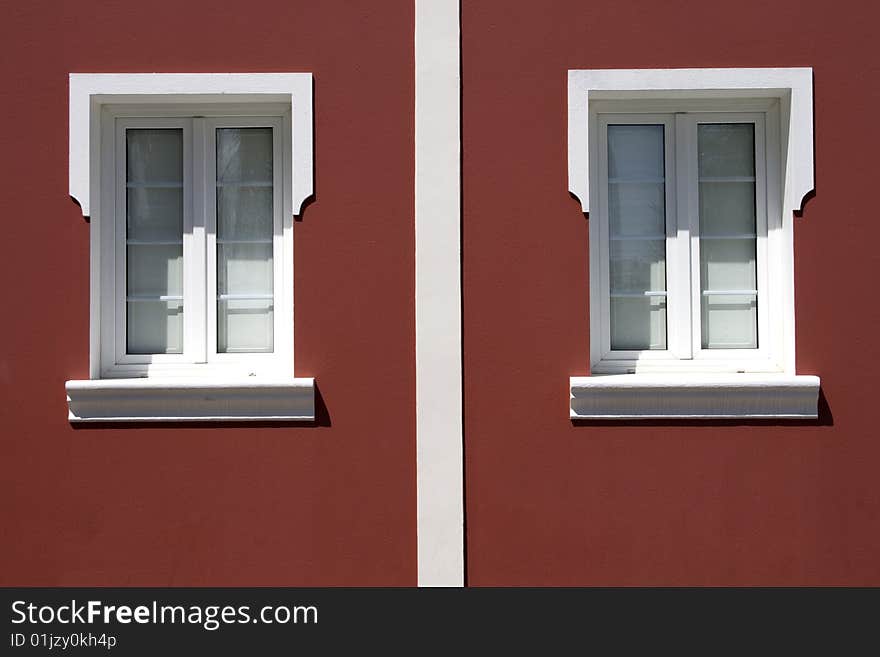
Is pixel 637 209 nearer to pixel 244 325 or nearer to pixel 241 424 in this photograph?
pixel 244 325

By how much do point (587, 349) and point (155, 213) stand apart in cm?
236

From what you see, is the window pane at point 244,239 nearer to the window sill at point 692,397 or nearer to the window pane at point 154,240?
the window pane at point 154,240

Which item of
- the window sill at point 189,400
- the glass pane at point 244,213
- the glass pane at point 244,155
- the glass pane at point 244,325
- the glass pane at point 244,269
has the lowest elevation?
the window sill at point 189,400

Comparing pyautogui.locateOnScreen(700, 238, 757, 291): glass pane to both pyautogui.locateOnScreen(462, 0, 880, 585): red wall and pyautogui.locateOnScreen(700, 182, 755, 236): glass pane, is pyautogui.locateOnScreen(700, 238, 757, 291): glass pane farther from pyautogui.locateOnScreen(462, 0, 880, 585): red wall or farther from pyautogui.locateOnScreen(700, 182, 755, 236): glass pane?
pyautogui.locateOnScreen(462, 0, 880, 585): red wall

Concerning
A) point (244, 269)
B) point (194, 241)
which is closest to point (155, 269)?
point (194, 241)

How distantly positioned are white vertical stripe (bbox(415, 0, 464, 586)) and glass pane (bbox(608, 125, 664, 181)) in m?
0.85

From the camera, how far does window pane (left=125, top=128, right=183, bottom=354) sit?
4805mm

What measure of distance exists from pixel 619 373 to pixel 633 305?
0.37m

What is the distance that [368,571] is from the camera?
180 inches

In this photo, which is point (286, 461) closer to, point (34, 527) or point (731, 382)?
point (34, 527)

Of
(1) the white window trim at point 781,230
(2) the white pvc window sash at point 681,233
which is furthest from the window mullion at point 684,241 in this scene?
(1) the white window trim at point 781,230

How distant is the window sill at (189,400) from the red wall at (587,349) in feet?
2.93

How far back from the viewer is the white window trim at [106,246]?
4535 millimetres

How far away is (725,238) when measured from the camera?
4.78 m
